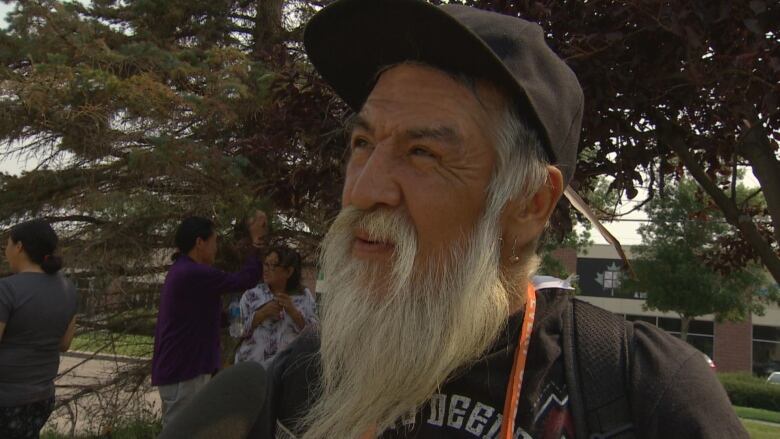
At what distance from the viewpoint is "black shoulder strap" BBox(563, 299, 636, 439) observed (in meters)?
1.12

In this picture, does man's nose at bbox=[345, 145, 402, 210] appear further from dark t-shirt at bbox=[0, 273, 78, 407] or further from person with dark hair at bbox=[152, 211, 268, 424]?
dark t-shirt at bbox=[0, 273, 78, 407]

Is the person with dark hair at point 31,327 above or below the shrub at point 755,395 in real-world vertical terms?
above


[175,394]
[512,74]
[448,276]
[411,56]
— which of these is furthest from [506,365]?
[175,394]

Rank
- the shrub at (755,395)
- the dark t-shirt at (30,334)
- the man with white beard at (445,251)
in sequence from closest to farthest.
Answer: the man with white beard at (445,251)
the dark t-shirt at (30,334)
the shrub at (755,395)

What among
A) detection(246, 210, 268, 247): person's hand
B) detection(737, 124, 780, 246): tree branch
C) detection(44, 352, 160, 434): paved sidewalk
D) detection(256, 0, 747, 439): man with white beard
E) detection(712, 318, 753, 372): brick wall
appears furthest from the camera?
detection(712, 318, 753, 372): brick wall

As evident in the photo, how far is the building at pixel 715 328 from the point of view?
34.4 metres

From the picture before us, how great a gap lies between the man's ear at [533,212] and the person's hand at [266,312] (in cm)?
327

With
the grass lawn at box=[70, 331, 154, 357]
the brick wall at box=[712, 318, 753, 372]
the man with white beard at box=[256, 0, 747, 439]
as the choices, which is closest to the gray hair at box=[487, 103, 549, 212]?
the man with white beard at box=[256, 0, 747, 439]

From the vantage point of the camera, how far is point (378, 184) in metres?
1.40

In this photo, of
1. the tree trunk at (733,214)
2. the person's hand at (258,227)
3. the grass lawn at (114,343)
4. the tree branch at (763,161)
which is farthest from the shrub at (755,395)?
the tree branch at (763,161)

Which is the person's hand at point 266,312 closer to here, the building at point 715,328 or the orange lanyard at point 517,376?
Answer: the orange lanyard at point 517,376

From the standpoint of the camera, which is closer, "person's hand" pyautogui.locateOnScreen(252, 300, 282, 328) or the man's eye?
the man's eye

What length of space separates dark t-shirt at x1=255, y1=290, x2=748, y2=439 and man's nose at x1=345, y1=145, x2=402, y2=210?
1.12 ft

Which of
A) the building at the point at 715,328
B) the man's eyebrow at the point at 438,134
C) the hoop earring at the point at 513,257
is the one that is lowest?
the building at the point at 715,328
